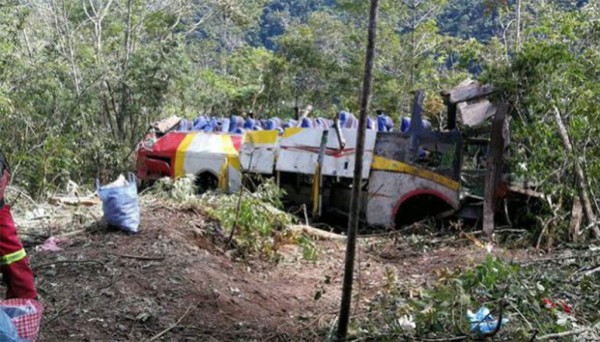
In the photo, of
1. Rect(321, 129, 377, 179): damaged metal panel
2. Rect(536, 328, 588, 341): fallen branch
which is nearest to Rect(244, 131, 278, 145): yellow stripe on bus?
Rect(321, 129, 377, 179): damaged metal panel

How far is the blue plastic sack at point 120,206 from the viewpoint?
22.4 feet

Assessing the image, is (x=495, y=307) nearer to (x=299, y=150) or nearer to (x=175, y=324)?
(x=175, y=324)

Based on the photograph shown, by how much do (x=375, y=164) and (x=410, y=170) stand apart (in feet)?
1.61

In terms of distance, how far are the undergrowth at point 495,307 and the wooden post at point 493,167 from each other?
283 centimetres

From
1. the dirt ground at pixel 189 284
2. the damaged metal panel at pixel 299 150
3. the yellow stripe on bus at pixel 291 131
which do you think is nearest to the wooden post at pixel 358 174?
the dirt ground at pixel 189 284

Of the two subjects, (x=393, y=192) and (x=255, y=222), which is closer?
(x=255, y=222)

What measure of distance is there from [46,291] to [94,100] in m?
12.3

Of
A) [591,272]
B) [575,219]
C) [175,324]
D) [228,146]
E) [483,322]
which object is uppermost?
[228,146]

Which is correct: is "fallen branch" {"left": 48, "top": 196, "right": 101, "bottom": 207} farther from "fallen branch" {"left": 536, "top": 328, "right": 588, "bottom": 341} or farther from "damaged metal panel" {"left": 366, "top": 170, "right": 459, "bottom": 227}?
"fallen branch" {"left": 536, "top": 328, "right": 588, "bottom": 341}

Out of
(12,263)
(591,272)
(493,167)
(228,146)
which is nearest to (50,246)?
(12,263)

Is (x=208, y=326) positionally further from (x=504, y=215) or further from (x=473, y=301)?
(x=504, y=215)

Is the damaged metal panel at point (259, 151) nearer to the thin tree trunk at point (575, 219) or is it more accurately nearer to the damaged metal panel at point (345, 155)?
the damaged metal panel at point (345, 155)

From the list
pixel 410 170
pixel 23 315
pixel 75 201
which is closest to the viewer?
pixel 23 315

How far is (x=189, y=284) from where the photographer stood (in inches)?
224
